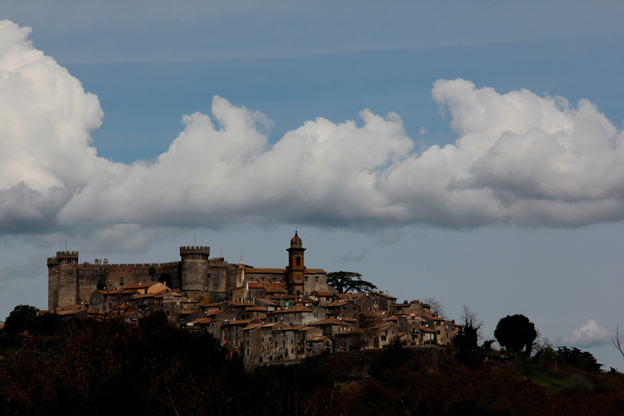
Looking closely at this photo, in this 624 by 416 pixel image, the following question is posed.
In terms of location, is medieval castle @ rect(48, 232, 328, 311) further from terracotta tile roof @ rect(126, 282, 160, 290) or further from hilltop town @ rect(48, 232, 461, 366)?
terracotta tile roof @ rect(126, 282, 160, 290)

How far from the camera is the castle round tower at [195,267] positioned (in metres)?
108

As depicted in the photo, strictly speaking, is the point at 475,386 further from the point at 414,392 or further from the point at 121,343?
the point at 121,343

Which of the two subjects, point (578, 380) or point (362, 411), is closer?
point (362, 411)

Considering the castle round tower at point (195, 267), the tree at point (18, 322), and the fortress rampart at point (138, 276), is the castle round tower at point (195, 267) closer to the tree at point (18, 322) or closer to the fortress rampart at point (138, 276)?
the fortress rampart at point (138, 276)

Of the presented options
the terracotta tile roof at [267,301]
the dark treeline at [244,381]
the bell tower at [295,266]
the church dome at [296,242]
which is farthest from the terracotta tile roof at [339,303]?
the dark treeline at [244,381]

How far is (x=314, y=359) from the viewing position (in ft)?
264

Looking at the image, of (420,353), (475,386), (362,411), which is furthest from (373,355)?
(362,411)

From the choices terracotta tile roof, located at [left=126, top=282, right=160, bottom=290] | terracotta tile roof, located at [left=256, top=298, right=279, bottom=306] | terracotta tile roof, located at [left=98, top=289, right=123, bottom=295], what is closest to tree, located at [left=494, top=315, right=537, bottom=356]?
terracotta tile roof, located at [left=256, top=298, right=279, bottom=306]

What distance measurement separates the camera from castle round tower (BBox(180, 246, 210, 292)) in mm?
107750

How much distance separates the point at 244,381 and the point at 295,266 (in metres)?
63.3

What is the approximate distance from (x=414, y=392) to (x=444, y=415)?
1540cm

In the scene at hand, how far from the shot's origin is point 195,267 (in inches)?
4272

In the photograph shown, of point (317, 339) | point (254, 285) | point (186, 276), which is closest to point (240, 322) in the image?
point (317, 339)

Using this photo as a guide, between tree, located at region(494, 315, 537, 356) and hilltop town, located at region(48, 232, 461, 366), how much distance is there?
19.8 feet
